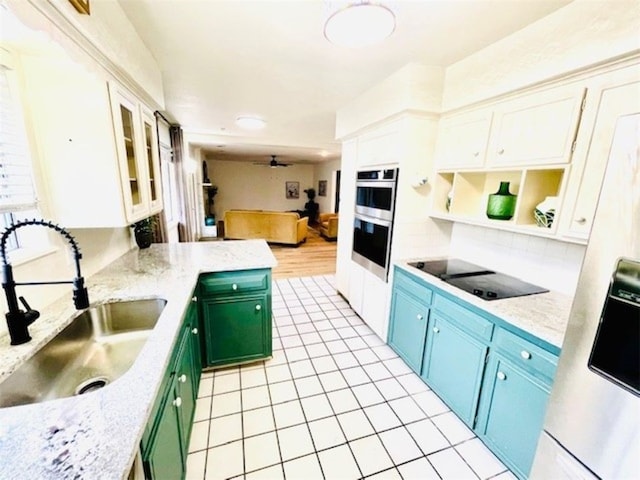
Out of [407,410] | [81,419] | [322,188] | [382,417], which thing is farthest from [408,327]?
[322,188]

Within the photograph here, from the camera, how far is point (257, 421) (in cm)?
175

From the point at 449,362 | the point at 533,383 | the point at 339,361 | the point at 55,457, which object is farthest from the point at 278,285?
the point at 55,457

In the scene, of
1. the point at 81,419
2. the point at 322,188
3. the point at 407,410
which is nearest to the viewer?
the point at 81,419

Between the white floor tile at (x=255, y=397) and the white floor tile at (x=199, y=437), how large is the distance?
259mm

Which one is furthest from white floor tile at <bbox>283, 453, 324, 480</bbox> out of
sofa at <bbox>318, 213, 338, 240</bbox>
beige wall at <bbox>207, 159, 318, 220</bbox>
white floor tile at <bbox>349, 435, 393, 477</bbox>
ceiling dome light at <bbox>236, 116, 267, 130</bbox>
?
beige wall at <bbox>207, 159, 318, 220</bbox>

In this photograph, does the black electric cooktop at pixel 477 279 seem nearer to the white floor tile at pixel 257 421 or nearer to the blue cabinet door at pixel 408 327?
the blue cabinet door at pixel 408 327

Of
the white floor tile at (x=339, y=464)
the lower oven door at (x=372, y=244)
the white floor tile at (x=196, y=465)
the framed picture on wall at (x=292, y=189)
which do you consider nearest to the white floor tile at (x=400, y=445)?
the white floor tile at (x=339, y=464)

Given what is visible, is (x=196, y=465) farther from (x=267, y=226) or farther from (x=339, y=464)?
(x=267, y=226)

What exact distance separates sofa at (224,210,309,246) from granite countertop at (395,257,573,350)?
4865 millimetres

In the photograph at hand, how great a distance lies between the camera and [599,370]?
30.6 inches

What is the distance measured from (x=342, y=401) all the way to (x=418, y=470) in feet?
1.99

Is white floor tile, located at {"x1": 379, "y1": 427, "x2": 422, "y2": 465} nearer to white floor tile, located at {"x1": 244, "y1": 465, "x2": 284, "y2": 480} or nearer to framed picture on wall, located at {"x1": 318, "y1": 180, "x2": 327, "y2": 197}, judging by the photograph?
white floor tile, located at {"x1": 244, "y1": 465, "x2": 284, "y2": 480}

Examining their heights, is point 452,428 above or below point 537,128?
below

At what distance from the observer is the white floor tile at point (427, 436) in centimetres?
161
